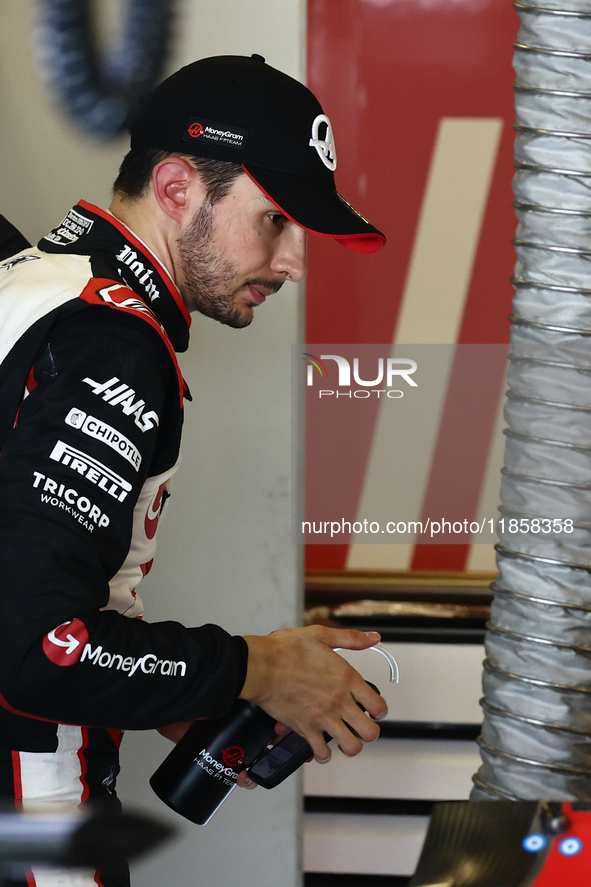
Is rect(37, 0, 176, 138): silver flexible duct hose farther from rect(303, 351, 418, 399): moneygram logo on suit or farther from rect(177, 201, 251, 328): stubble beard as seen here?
rect(177, 201, 251, 328): stubble beard

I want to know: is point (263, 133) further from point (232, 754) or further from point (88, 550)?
point (232, 754)

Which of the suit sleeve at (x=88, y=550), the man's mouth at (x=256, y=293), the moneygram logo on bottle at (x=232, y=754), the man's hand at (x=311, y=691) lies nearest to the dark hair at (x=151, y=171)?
the man's mouth at (x=256, y=293)

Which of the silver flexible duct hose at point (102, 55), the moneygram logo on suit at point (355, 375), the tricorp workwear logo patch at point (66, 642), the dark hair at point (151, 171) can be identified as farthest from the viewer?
the moneygram logo on suit at point (355, 375)

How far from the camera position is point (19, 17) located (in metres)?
1.69

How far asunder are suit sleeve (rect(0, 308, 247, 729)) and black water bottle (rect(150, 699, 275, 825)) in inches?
4.5

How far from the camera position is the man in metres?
0.72

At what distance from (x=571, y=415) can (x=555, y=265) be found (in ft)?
0.44

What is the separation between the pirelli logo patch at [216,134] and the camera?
93 cm

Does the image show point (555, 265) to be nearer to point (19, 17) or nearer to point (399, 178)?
point (399, 178)

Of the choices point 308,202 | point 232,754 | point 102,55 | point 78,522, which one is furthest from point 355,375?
point 78,522

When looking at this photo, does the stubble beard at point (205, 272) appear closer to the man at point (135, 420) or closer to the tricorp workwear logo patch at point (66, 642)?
the man at point (135, 420)

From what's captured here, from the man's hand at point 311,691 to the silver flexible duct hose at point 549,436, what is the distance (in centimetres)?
14

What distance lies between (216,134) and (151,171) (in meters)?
0.11

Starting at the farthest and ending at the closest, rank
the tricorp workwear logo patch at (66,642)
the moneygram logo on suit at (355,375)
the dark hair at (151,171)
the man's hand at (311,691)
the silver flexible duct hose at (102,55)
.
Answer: the moneygram logo on suit at (355,375)
the silver flexible duct hose at (102,55)
the dark hair at (151,171)
the man's hand at (311,691)
the tricorp workwear logo patch at (66,642)
